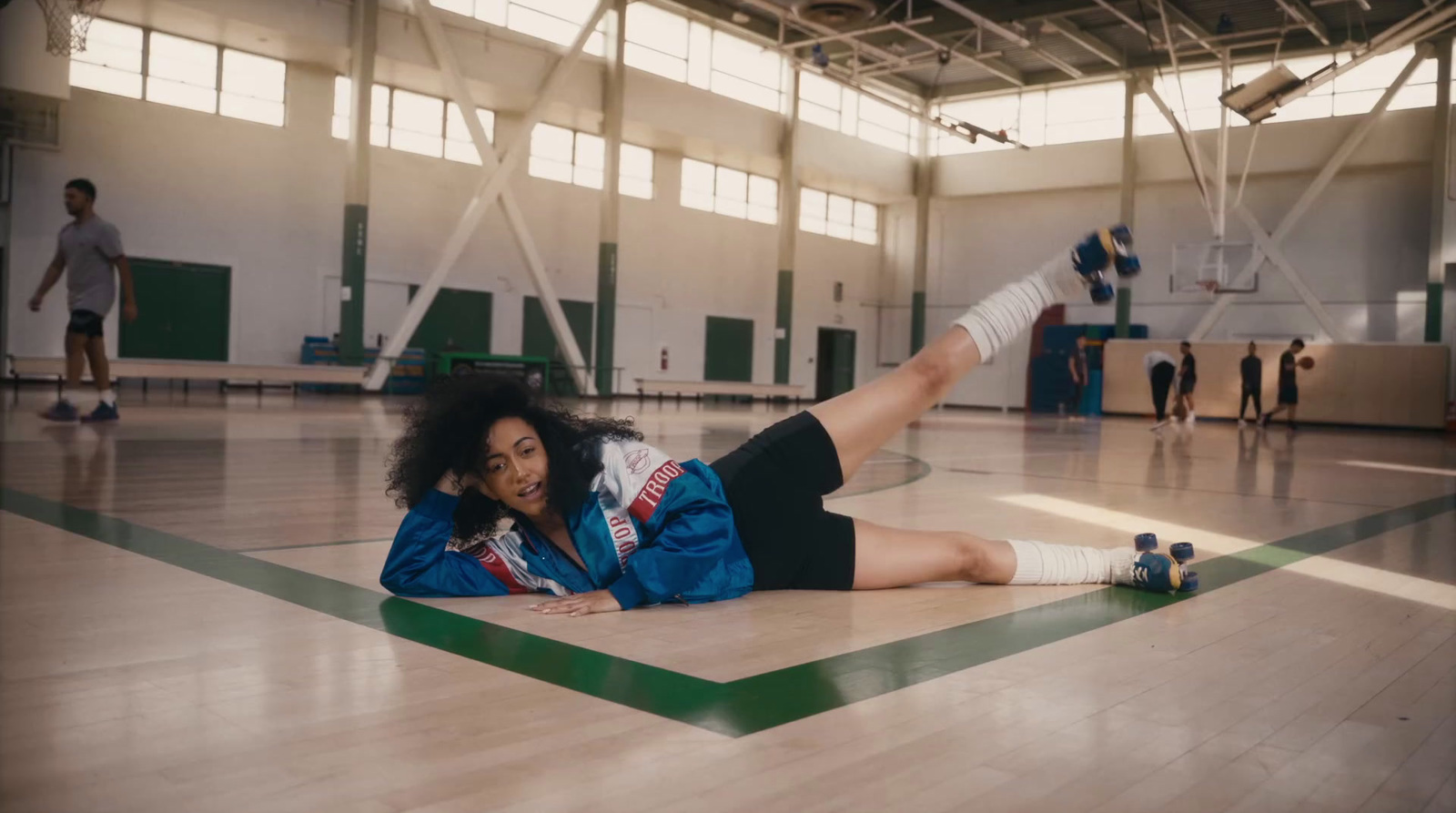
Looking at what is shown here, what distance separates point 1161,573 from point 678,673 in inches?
74.3

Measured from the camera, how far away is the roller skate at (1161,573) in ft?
11.9

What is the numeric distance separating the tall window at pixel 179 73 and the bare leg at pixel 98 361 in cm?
882

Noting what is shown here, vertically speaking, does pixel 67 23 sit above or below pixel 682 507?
above

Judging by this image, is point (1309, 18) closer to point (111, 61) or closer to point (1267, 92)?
point (1267, 92)

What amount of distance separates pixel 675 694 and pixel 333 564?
185 cm

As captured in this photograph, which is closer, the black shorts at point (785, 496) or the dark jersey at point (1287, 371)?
the black shorts at point (785, 496)

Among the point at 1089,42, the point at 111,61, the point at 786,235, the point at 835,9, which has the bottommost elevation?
the point at 786,235

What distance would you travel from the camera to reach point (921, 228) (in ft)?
93.9

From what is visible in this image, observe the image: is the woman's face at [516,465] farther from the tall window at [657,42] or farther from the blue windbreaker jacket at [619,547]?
the tall window at [657,42]

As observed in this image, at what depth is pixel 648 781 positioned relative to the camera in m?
1.79

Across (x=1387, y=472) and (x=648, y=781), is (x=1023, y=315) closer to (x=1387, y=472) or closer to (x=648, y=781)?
(x=648, y=781)

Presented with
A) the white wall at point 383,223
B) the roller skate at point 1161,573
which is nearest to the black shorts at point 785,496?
the roller skate at point 1161,573

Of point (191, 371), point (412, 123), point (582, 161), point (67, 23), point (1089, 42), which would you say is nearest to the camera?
point (67, 23)

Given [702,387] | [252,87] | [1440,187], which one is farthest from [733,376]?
[1440,187]
